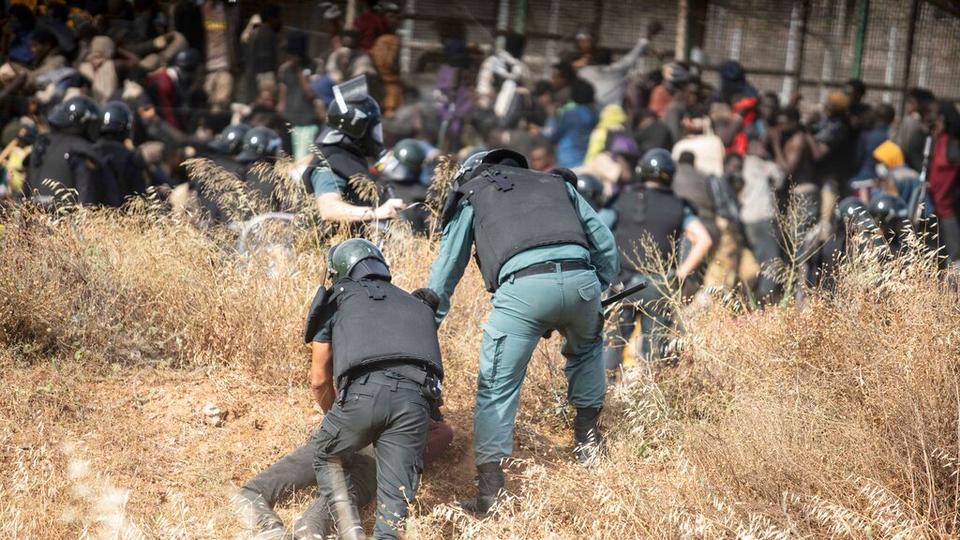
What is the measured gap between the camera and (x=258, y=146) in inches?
381

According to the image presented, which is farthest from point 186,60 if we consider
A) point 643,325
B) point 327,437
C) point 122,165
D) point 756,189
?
point 327,437

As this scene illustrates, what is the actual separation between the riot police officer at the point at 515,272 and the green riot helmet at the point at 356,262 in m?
0.32

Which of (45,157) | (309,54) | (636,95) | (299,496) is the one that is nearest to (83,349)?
(299,496)

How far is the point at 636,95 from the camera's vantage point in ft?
44.9

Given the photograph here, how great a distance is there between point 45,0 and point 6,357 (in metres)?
8.59

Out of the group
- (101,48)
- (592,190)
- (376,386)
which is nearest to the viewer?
(376,386)

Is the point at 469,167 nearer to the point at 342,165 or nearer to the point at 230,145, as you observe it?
the point at 342,165

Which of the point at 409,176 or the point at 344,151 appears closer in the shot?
the point at 344,151

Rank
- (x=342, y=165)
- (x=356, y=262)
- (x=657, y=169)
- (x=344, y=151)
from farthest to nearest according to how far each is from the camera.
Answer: (x=657, y=169) → (x=344, y=151) → (x=342, y=165) → (x=356, y=262)

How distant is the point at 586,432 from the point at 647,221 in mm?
2763

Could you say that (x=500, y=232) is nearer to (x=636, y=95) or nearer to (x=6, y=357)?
(x=6, y=357)

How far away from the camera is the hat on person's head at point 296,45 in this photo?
43.3ft

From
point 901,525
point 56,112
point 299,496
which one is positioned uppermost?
point 56,112

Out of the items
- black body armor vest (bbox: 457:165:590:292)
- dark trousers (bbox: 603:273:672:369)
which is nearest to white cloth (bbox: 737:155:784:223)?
dark trousers (bbox: 603:273:672:369)
